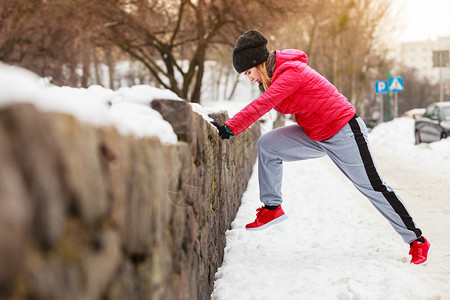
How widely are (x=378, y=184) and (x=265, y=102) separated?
973 mm

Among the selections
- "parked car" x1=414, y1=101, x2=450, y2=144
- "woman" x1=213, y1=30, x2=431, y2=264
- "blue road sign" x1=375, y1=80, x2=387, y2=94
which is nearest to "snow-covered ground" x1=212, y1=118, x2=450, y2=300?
"woman" x1=213, y1=30, x2=431, y2=264

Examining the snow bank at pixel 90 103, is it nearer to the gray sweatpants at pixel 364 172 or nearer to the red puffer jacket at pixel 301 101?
the red puffer jacket at pixel 301 101

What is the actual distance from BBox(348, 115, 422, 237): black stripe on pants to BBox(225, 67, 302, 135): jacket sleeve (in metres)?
0.59

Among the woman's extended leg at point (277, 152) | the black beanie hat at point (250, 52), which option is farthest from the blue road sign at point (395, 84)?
the black beanie hat at point (250, 52)

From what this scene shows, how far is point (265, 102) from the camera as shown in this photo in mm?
3363

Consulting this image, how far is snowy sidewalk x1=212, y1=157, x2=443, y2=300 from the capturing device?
3.02m

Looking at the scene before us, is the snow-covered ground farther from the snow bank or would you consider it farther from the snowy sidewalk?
the snow bank

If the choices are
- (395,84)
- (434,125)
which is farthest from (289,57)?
(395,84)

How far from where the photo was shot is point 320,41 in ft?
123

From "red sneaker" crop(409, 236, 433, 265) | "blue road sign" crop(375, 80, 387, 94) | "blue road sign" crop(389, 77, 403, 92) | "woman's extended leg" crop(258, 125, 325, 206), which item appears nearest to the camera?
"red sneaker" crop(409, 236, 433, 265)

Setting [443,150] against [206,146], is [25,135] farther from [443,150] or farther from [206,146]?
[443,150]

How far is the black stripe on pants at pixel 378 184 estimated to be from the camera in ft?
11.5

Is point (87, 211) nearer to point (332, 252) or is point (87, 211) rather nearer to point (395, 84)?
point (332, 252)

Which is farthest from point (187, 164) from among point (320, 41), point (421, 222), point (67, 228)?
point (320, 41)
